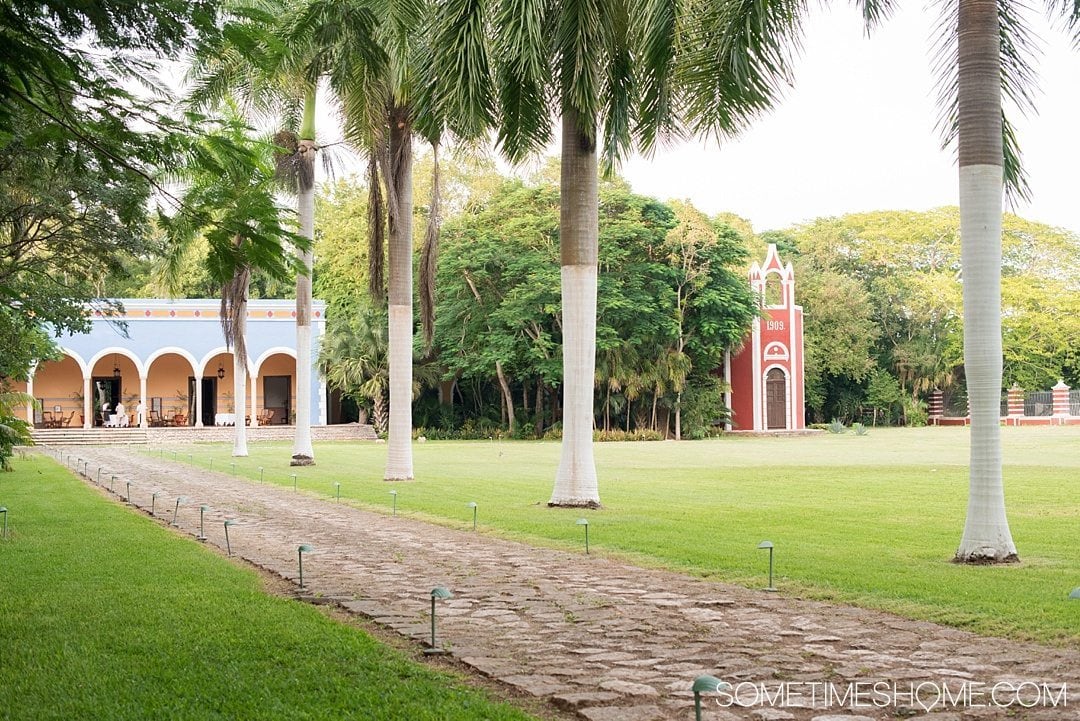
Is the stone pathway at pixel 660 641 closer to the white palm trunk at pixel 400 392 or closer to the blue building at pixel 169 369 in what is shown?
the white palm trunk at pixel 400 392

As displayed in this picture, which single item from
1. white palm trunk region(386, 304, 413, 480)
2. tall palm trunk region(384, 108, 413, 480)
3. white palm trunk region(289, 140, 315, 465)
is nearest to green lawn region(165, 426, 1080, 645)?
white palm trunk region(386, 304, 413, 480)

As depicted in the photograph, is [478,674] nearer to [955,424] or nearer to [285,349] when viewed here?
[285,349]

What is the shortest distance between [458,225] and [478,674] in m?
38.1

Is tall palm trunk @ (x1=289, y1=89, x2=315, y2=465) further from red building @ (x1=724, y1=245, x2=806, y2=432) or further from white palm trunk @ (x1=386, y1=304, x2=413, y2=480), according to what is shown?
red building @ (x1=724, y1=245, x2=806, y2=432)

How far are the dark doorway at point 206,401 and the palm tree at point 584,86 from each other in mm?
35345

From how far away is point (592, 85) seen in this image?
43.5ft

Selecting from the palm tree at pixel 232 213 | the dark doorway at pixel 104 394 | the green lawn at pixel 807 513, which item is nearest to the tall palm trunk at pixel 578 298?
the green lawn at pixel 807 513

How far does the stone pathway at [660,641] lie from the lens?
17.5 feet

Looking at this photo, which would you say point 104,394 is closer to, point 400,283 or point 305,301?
point 305,301

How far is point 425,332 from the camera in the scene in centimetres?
2072

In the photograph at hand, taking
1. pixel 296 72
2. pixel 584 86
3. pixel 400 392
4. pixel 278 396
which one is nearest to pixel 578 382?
pixel 584 86

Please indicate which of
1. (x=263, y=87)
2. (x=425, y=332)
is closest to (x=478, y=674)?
(x=425, y=332)

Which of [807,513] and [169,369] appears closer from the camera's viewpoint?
[807,513]

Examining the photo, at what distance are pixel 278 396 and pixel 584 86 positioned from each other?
3868 cm
